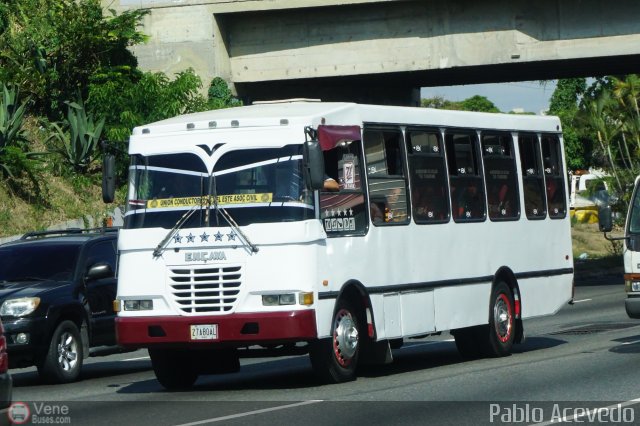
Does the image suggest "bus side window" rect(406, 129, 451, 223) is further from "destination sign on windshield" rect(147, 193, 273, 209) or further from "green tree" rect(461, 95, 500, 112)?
"green tree" rect(461, 95, 500, 112)

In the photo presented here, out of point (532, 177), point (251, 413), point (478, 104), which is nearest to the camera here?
point (251, 413)

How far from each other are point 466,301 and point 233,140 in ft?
13.7

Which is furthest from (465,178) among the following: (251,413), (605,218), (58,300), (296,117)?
(251,413)

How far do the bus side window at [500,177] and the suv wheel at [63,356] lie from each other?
219 inches

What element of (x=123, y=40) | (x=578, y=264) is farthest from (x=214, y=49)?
(x=578, y=264)

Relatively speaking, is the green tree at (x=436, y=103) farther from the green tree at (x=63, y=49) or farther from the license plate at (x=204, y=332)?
the license plate at (x=204, y=332)

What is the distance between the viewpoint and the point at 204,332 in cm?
1359

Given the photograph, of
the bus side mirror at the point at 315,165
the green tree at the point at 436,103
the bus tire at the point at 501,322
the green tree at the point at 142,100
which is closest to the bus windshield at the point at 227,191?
the bus side mirror at the point at 315,165

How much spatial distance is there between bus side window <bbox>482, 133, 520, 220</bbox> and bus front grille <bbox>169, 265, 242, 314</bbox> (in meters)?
5.00

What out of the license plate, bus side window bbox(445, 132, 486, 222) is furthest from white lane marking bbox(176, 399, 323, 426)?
bus side window bbox(445, 132, 486, 222)

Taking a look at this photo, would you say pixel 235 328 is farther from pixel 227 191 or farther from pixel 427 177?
pixel 427 177

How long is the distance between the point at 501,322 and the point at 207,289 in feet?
17.4

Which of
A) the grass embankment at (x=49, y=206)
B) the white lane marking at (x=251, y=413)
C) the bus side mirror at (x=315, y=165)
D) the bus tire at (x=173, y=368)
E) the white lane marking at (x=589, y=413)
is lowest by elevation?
the white lane marking at (x=589, y=413)

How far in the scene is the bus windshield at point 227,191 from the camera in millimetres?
13812
